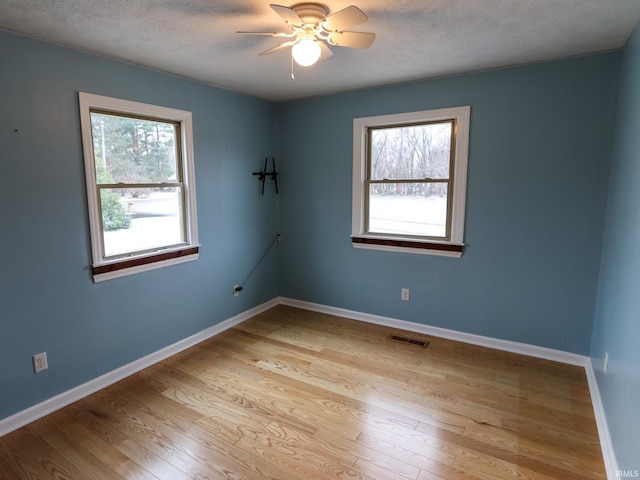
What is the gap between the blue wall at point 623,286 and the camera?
1692 millimetres

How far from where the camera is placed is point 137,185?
2936 mm

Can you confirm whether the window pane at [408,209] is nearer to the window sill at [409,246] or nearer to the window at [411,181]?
the window at [411,181]

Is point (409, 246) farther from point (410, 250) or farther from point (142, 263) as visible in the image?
point (142, 263)

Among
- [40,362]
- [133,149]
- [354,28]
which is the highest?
[354,28]

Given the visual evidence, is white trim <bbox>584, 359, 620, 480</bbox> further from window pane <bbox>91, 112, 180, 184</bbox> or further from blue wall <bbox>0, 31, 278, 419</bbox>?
window pane <bbox>91, 112, 180, 184</bbox>

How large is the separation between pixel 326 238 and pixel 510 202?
6.21ft

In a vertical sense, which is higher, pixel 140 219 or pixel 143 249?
pixel 140 219

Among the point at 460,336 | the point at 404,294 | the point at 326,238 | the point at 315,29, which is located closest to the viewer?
the point at 315,29

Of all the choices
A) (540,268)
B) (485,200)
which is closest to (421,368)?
(540,268)

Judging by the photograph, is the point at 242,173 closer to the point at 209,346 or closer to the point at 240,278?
the point at 240,278

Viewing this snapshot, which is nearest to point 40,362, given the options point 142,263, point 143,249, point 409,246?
point 142,263

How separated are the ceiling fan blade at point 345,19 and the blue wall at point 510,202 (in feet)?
5.72

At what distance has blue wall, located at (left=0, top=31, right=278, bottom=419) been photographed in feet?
7.33

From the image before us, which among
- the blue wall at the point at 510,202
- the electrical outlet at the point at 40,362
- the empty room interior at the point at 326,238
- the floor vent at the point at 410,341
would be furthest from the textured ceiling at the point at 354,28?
the floor vent at the point at 410,341
